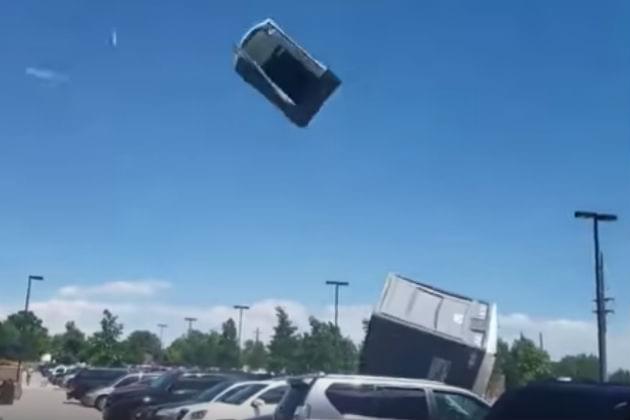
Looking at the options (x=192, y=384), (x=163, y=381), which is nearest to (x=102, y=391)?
(x=163, y=381)

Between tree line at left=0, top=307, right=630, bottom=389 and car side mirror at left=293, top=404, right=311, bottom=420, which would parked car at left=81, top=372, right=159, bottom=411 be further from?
car side mirror at left=293, top=404, right=311, bottom=420

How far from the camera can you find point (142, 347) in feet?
431

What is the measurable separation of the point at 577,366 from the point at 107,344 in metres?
70.7

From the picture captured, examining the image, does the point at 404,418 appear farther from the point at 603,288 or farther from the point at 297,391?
the point at 603,288

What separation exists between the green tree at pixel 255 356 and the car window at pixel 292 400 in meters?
70.1

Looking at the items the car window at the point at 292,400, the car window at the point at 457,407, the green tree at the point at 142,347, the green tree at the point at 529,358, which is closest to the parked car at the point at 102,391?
the green tree at the point at 529,358

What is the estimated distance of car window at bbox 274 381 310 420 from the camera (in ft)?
44.4

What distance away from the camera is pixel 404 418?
13312 millimetres

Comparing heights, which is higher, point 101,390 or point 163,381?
point 163,381

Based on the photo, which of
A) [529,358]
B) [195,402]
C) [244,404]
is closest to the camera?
[244,404]

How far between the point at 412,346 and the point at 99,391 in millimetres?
24117

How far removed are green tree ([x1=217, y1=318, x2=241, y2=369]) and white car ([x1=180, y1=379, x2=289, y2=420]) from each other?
6364 cm

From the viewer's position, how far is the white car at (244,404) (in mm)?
19547

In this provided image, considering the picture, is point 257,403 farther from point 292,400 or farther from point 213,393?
point 292,400
